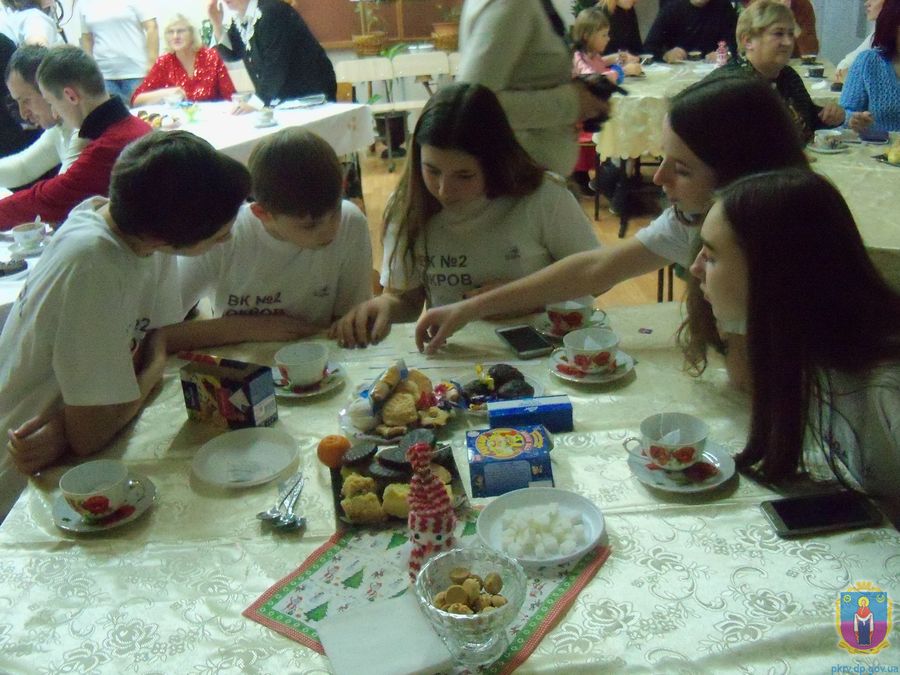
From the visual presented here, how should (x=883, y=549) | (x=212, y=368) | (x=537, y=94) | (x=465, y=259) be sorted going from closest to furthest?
(x=883, y=549)
(x=212, y=368)
(x=465, y=259)
(x=537, y=94)

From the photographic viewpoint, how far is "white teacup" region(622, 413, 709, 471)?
1.12m

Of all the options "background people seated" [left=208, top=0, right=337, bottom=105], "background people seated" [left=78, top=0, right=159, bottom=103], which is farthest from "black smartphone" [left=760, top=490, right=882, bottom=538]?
"background people seated" [left=78, top=0, right=159, bottom=103]

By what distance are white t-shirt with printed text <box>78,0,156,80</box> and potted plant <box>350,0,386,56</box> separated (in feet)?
6.45

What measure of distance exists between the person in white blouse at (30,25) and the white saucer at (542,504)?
3.84 m

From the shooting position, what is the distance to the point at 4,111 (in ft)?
11.3

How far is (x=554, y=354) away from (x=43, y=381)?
0.94 m

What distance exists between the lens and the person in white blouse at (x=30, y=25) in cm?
401

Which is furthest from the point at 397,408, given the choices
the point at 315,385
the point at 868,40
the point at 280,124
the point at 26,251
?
the point at 868,40

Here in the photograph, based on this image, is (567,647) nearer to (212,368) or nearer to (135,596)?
(135,596)

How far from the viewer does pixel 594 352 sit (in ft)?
4.66

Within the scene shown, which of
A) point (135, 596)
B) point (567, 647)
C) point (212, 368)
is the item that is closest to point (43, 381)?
point (212, 368)

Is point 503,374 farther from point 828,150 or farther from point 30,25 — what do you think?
point 30,25

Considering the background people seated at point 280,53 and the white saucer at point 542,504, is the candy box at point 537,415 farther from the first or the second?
the background people seated at point 280,53

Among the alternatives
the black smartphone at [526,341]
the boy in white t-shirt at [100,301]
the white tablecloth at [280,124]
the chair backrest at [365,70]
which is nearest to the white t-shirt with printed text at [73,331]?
the boy in white t-shirt at [100,301]
